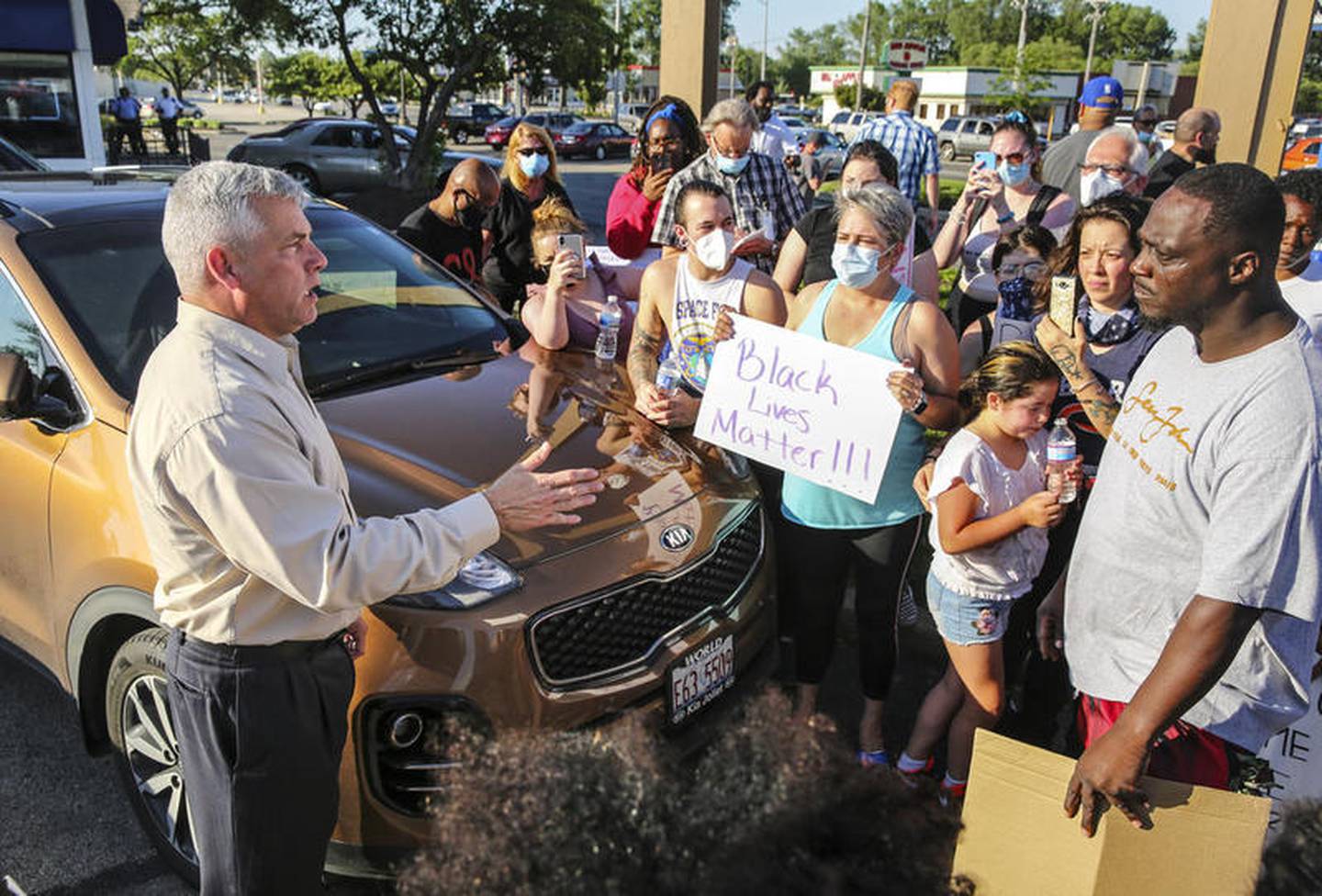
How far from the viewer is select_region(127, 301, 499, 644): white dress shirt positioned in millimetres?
1764

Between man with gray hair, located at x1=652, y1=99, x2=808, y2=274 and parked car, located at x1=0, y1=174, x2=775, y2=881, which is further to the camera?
man with gray hair, located at x1=652, y1=99, x2=808, y2=274

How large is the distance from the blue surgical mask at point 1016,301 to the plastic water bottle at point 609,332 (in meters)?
1.48

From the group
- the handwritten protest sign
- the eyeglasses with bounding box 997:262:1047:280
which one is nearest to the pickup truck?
the eyeglasses with bounding box 997:262:1047:280

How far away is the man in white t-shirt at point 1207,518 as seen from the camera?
179cm

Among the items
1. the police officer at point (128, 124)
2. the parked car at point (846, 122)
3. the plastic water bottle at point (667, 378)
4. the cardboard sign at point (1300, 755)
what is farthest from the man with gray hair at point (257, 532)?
the parked car at point (846, 122)

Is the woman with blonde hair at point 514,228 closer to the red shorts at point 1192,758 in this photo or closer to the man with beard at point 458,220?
the man with beard at point 458,220

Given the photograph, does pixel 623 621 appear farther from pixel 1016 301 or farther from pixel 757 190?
pixel 757 190

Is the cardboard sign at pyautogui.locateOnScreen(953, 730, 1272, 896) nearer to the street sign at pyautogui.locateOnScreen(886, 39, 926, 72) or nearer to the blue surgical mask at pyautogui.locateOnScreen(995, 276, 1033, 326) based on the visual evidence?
the blue surgical mask at pyautogui.locateOnScreen(995, 276, 1033, 326)

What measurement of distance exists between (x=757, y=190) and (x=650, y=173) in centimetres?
59

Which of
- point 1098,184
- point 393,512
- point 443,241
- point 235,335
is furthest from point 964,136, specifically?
point 235,335

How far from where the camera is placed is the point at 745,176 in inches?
205

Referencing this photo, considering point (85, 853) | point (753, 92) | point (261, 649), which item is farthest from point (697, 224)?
point (753, 92)

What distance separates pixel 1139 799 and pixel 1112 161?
439cm

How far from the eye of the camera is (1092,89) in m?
7.15
